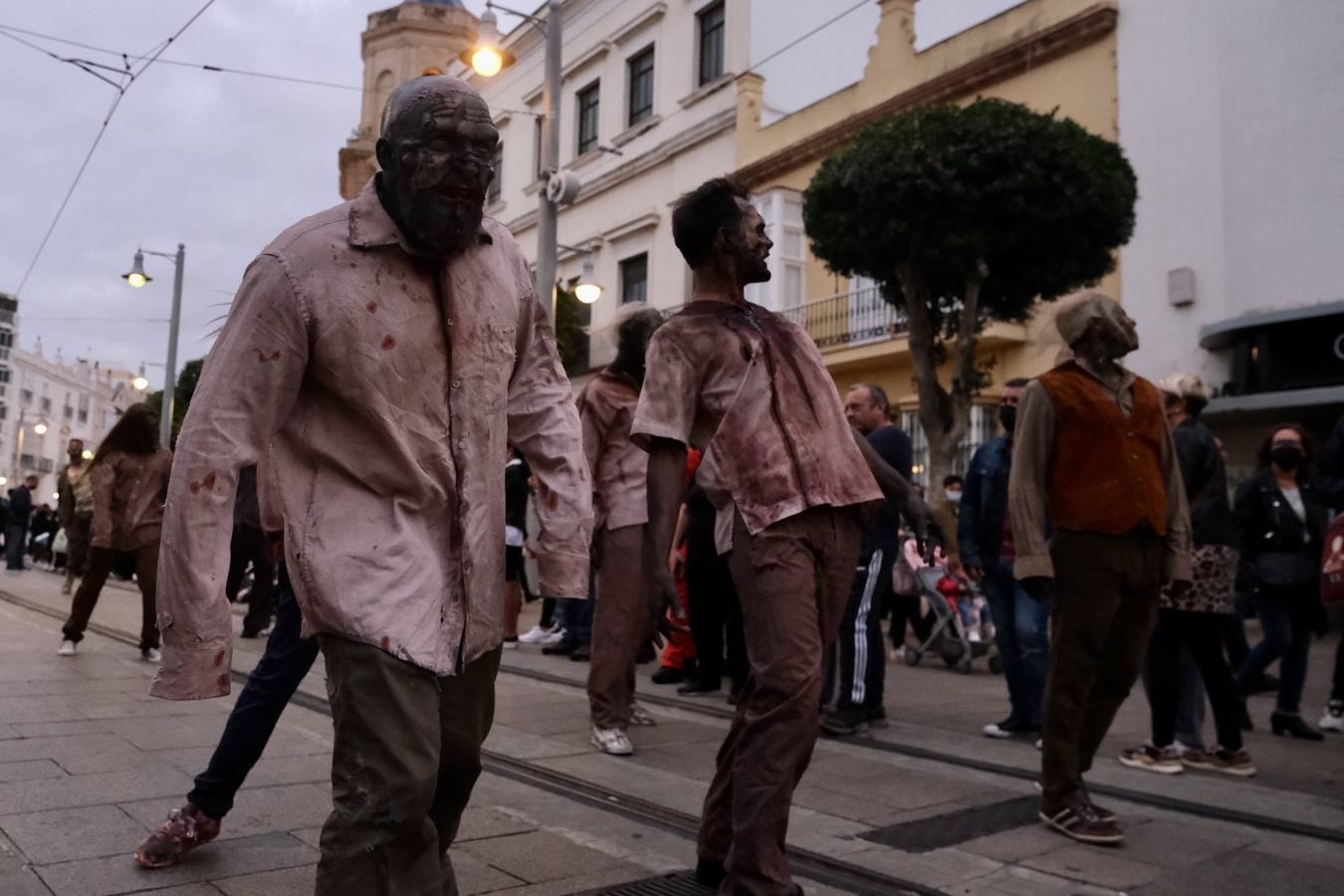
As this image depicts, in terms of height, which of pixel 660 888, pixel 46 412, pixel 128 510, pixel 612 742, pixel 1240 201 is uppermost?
pixel 46 412

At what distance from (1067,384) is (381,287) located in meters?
2.90

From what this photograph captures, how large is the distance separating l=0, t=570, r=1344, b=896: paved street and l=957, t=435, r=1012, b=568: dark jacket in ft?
3.19

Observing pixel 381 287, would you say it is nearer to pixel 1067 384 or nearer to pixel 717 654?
pixel 1067 384

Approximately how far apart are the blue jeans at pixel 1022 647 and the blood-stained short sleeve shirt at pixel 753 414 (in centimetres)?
305

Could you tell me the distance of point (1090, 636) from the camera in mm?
4199

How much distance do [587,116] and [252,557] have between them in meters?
19.8

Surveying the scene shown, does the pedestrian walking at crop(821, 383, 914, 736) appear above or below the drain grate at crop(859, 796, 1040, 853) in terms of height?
above

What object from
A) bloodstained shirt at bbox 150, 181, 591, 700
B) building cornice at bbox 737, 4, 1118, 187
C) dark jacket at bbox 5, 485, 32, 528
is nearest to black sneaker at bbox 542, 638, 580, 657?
bloodstained shirt at bbox 150, 181, 591, 700

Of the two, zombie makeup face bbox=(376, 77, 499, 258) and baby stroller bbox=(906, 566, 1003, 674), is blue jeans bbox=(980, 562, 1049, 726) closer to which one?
baby stroller bbox=(906, 566, 1003, 674)

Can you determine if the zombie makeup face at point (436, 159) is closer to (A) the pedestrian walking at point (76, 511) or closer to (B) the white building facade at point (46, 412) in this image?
(A) the pedestrian walking at point (76, 511)

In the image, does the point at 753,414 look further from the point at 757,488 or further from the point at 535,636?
the point at 535,636

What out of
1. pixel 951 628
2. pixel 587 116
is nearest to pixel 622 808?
pixel 951 628

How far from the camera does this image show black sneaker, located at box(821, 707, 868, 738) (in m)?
6.11

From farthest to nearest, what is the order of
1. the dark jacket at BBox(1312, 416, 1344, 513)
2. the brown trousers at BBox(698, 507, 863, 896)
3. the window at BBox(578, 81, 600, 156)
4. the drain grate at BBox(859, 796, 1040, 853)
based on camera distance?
the window at BBox(578, 81, 600, 156), the dark jacket at BBox(1312, 416, 1344, 513), the drain grate at BBox(859, 796, 1040, 853), the brown trousers at BBox(698, 507, 863, 896)
